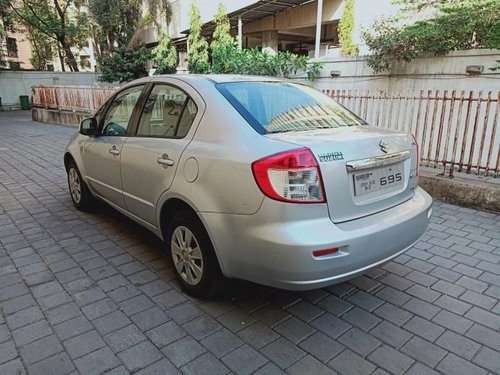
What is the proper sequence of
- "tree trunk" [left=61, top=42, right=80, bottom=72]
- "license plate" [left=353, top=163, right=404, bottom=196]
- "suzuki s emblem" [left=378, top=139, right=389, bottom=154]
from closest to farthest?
"license plate" [left=353, top=163, right=404, bottom=196] → "suzuki s emblem" [left=378, top=139, right=389, bottom=154] → "tree trunk" [left=61, top=42, right=80, bottom=72]

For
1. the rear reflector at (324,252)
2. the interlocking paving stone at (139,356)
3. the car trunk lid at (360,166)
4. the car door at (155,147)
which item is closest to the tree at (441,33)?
the car trunk lid at (360,166)

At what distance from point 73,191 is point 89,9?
19.7m

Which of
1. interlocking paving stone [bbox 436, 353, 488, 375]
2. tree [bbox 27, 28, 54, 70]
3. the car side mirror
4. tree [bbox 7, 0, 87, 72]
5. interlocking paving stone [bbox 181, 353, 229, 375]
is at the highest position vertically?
tree [bbox 7, 0, 87, 72]

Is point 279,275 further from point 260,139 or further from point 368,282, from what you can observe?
point 368,282

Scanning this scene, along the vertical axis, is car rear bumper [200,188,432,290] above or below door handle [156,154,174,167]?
below

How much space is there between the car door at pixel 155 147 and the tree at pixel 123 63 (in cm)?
1810

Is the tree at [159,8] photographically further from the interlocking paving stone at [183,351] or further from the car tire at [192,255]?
the interlocking paving stone at [183,351]

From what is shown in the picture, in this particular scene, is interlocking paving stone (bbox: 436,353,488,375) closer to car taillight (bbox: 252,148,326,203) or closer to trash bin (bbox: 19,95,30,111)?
car taillight (bbox: 252,148,326,203)

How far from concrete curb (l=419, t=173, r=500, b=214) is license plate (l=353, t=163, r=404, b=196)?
8.96ft

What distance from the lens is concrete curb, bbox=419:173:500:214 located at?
4656 millimetres

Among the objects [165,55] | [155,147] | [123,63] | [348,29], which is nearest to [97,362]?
[155,147]

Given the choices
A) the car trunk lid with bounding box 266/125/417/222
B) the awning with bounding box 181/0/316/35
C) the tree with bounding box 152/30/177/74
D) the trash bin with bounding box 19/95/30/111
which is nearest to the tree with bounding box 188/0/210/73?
the awning with bounding box 181/0/316/35

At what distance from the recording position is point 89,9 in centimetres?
2064

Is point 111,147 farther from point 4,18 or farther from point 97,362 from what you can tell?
point 4,18
